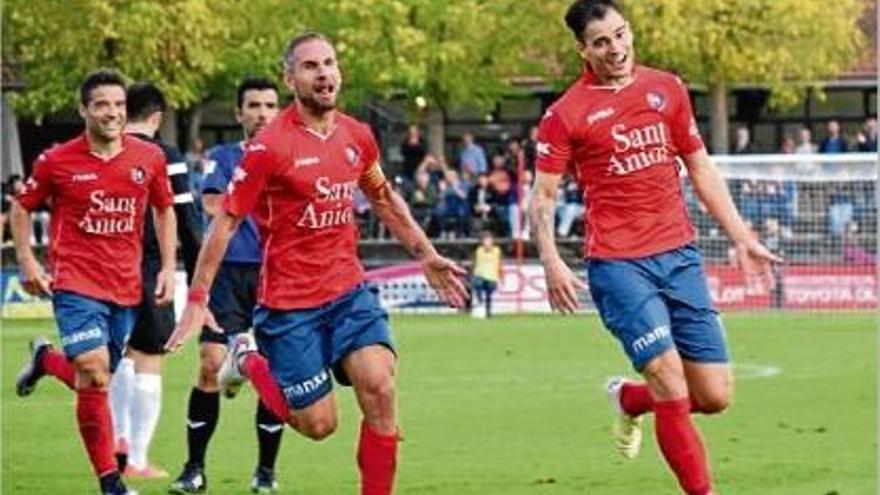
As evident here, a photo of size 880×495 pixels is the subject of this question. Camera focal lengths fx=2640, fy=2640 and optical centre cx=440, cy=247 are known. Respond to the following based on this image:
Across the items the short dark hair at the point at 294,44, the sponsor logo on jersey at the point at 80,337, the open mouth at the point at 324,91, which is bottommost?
the sponsor logo on jersey at the point at 80,337

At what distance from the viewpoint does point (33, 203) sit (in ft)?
50.9

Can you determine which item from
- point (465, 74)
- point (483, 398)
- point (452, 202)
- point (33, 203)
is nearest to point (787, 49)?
point (465, 74)

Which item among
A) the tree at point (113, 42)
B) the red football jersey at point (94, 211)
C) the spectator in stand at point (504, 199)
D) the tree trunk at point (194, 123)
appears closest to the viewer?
the red football jersey at point (94, 211)

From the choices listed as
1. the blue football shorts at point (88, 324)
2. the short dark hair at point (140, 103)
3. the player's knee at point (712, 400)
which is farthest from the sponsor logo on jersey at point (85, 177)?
the player's knee at point (712, 400)

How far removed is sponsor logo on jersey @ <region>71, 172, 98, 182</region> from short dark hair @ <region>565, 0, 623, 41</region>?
316cm

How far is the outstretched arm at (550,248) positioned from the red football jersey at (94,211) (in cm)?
288

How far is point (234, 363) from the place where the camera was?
1463 centimetres

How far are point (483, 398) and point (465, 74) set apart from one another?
106ft

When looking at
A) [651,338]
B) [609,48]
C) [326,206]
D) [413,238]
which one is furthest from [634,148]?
[326,206]

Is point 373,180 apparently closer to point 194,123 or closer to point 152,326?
point 152,326

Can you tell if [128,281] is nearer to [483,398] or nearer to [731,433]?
[731,433]

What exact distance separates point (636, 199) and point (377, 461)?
Answer: 77.6 inches

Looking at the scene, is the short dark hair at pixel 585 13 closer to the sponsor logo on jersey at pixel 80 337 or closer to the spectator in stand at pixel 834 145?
the sponsor logo on jersey at pixel 80 337

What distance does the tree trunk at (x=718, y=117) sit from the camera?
5562 cm
